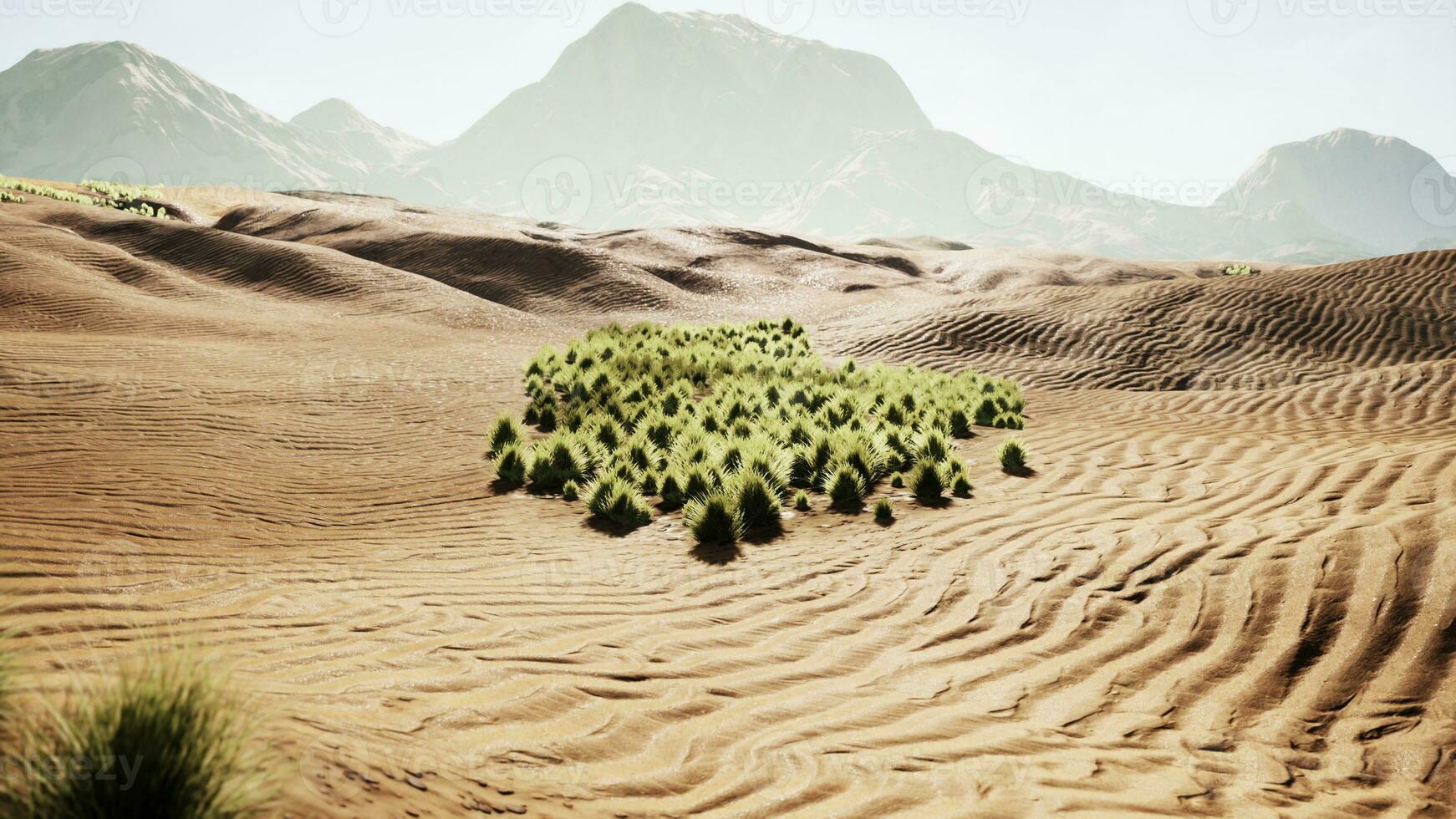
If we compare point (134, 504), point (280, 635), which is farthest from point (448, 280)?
point (280, 635)

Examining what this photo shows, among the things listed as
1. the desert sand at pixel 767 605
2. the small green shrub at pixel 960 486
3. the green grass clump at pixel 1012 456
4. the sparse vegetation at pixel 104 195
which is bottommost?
the desert sand at pixel 767 605

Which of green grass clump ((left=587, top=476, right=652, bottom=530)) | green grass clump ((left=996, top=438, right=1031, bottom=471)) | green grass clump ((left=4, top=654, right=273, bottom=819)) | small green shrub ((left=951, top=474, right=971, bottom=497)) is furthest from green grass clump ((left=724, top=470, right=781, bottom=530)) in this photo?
green grass clump ((left=4, top=654, right=273, bottom=819))

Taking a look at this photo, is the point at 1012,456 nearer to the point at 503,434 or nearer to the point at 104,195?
the point at 503,434

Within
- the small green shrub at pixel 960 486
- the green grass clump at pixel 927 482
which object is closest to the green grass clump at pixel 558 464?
the green grass clump at pixel 927 482

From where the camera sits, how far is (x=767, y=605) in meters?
4.35

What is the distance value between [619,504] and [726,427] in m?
2.89

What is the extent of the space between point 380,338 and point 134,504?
386 inches

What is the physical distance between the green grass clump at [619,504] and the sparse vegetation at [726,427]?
1cm

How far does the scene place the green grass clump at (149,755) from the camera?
138cm

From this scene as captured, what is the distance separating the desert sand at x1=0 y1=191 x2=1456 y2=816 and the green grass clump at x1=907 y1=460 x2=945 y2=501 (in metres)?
0.34

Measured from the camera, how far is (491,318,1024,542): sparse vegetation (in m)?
6.51

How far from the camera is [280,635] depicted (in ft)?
11.6

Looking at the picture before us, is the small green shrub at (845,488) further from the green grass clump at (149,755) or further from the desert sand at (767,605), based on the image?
the green grass clump at (149,755)

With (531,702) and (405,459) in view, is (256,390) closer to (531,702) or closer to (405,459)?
(405,459)
